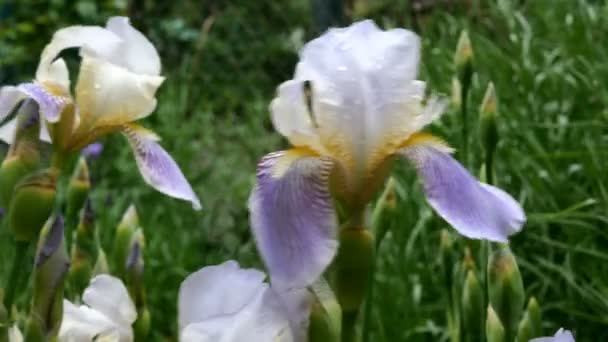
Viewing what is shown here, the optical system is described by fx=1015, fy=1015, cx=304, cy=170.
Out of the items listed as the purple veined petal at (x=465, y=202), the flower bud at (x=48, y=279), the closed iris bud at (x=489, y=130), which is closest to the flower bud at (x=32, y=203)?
the flower bud at (x=48, y=279)

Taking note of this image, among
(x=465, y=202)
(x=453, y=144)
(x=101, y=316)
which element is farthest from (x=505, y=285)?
(x=453, y=144)

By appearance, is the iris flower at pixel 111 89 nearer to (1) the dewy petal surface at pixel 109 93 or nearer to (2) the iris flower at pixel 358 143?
(1) the dewy petal surface at pixel 109 93

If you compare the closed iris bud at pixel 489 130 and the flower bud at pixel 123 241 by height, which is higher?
the closed iris bud at pixel 489 130

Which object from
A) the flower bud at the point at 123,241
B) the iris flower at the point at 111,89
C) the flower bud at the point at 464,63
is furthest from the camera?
Answer: the flower bud at the point at 464,63

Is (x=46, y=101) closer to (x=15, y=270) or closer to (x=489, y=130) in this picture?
(x=15, y=270)

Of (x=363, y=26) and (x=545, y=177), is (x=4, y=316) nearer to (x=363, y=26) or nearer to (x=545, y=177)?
(x=363, y=26)

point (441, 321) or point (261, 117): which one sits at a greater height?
point (441, 321)

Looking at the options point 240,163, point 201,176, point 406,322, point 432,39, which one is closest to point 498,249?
point 406,322
